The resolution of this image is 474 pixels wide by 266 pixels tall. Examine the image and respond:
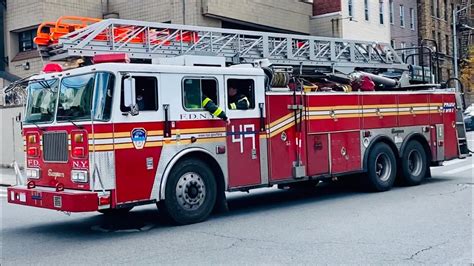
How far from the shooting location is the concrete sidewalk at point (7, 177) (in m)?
18.8

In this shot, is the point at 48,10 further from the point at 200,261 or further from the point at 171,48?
the point at 200,261

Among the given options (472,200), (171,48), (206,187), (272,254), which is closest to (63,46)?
(171,48)

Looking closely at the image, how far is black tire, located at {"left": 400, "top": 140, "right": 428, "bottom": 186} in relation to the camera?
1318 cm

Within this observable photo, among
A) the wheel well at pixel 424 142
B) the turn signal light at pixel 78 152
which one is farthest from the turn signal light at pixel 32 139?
the wheel well at pixel 424 142

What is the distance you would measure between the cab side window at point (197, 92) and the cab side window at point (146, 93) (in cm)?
55

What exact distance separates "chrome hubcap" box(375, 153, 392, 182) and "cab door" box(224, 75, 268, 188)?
11.5 ft

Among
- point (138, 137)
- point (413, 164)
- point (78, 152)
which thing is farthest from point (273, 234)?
point (413, 164)

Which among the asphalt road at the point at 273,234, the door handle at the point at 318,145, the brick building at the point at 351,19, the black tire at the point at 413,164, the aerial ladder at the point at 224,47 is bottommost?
the asphalt road at the point at 273,234

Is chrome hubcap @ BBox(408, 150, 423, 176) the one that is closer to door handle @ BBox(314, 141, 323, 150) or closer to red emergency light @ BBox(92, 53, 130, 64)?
door handle @ BBox(314, 141, 323, 150)

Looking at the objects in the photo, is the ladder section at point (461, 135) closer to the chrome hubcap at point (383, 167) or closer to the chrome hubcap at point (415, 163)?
the chrome hubcap at point (415, 163)

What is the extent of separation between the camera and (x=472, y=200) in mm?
10969

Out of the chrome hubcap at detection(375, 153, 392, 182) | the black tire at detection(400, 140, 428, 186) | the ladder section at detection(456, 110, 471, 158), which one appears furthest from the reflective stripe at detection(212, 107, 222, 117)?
the ladder section at detection(456, 110, 471, 158)

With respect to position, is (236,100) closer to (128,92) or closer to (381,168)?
(128,92)

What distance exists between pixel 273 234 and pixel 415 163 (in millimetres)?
6489
